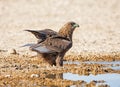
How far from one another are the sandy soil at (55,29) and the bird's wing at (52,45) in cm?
39

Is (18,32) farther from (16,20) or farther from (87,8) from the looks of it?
(87,8)

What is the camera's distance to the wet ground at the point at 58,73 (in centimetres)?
1077

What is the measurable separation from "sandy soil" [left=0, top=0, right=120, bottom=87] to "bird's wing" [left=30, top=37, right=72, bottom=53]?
0.39 metres

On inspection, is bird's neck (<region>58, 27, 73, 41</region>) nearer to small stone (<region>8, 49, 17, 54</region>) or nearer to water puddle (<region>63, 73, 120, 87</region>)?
water puddle (<region>63, 73, 120, 87</region>)

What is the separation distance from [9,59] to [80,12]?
12189 millimetres

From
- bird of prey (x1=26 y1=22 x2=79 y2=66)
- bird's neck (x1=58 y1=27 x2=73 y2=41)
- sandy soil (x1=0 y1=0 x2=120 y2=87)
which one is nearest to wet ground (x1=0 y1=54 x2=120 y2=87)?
sandy soil (x1=0 y1=0 x2=120 y2=87)

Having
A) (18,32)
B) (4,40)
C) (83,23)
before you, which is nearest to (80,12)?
(83,23)

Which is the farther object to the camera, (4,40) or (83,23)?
(83,23)

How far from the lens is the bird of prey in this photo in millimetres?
12656

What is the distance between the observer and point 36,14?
85.2ft

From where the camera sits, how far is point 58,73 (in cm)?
1195

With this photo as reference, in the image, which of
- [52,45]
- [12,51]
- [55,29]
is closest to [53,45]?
[52,45]

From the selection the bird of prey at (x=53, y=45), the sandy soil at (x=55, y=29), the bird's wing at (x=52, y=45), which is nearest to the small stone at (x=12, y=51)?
the sandy soil at (x=55, y=29)

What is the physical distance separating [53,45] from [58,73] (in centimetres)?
98
